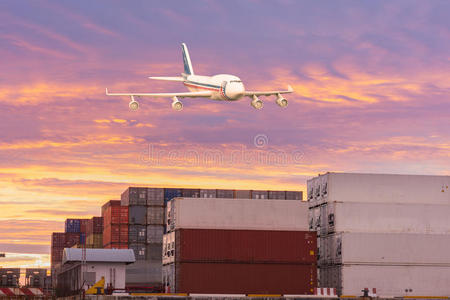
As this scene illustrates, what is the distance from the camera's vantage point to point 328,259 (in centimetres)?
6462

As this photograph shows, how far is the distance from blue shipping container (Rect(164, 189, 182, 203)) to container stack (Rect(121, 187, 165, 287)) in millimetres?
463

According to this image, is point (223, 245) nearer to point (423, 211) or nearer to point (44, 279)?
point (423, 211)

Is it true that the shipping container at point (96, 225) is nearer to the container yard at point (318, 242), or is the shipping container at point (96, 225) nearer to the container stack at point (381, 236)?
the container yard at point (318, 242)

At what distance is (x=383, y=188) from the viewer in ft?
214

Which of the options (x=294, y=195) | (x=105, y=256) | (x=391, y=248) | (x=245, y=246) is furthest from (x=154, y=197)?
(x=391, y=248)

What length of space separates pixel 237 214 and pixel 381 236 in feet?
39.2

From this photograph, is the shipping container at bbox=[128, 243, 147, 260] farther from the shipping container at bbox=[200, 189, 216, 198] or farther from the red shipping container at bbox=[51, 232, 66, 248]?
the red shipping container at bbox=[51, 232, 66, 248]

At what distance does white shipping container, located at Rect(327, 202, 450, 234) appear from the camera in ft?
208

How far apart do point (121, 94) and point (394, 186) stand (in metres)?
23.9

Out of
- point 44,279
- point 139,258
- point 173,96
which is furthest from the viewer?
point 44,279

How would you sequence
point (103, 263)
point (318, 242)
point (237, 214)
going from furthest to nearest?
point (103, 263), point (318, 242), point (237, 214)

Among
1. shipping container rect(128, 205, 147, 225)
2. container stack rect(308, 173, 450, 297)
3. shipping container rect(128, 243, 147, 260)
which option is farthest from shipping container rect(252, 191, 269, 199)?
container stack rect(308, 173, 450, 297)

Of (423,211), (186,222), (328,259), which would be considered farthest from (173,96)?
(423,211)

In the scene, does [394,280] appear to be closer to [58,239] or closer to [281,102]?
[281,102]
